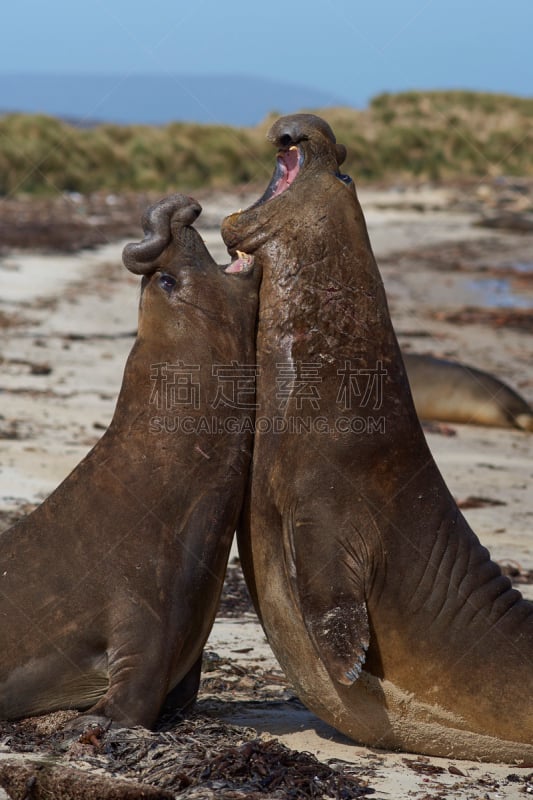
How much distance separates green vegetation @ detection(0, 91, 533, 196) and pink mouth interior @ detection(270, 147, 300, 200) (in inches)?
1115

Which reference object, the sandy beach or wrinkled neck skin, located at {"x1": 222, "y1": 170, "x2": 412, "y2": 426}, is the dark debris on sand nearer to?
the sandy beach

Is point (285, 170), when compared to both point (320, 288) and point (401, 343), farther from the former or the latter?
point (401, 343)

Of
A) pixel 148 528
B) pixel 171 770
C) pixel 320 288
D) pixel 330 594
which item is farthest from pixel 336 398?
pixel 171 770

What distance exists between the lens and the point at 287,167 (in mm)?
5570

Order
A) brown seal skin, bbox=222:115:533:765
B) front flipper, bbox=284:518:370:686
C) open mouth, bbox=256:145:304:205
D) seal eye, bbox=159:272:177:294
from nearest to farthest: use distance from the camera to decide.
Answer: front flipper, bbox=284:518:370:686, brown seal skin, bbox=222:115:533:765, seal eye, bbox=159:272:177:294, open mouth, bbox=256:145:304:205

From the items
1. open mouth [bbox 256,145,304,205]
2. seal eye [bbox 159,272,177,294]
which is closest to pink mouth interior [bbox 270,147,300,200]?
open mouth [bbox 256,145,304,205]

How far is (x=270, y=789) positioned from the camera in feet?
14.8

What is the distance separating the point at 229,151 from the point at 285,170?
38.3 metres

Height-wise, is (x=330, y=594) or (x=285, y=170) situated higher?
(x=285, y=170)

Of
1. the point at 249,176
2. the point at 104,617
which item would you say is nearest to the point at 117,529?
the point at 104,617

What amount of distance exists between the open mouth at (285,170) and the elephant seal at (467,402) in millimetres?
8279

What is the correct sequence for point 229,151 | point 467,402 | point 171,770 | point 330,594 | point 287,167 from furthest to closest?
point 229,151
point 467,402
point 287,167
point 330,594
point 171,770

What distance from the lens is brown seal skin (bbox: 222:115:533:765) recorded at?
203 inches

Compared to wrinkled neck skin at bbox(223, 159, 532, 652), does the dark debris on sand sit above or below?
below
